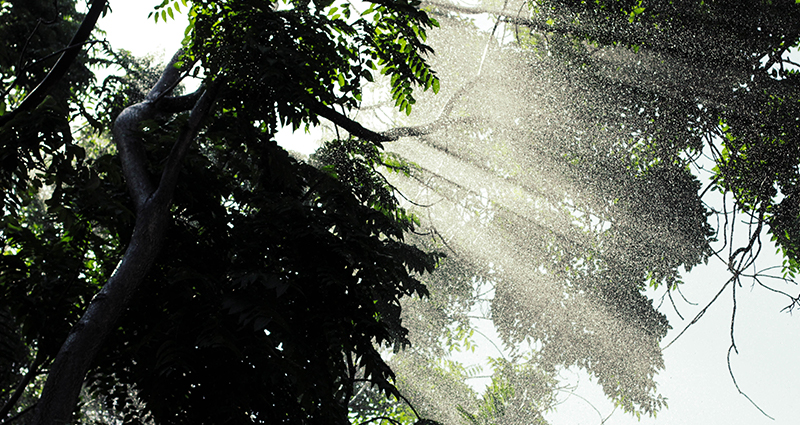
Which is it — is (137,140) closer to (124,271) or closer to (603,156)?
(124,271)

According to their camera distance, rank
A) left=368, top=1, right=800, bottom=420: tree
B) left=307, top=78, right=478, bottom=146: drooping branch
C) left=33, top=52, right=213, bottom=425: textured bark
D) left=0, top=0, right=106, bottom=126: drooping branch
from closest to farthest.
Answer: left=33, top=52, right=213, bottom=425: textured bark → left=0, top=0, right=106, bottom=126: drooping branch → left=307, top=78, right=478, bottom=146: drooping branch → left=368, top=1, right=800, bottom=420: tree

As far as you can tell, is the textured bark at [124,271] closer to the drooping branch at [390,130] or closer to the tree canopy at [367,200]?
the tree canopy at [367,200]

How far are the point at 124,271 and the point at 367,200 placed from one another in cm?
161

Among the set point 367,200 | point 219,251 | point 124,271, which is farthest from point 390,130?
point 124,271

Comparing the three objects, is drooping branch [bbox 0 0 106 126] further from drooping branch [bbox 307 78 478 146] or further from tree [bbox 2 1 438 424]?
drooping branch [bbox 307 78 478 146]

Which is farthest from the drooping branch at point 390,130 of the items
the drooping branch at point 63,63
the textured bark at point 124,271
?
the drooping branch at point 63,63

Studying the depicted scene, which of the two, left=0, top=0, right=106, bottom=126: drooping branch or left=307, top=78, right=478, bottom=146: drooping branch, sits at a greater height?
left=307, top=78, right=478, bottom=146: drooping branch

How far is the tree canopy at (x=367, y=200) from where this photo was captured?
1.97 meters

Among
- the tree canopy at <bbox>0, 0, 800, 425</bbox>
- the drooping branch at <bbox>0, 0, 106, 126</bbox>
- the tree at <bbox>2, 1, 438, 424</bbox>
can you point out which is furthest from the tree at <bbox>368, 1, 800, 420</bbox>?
the drooping branch at <bbox>0, 0, 106, 126</bbox>

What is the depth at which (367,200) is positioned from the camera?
3168mm

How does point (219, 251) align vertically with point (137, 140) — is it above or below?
below

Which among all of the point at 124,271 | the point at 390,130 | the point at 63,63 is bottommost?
the point at 124,271

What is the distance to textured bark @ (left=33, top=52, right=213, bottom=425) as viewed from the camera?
4.94 feet

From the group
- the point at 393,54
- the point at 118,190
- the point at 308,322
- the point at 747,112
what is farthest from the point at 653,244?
the point at 118,190
